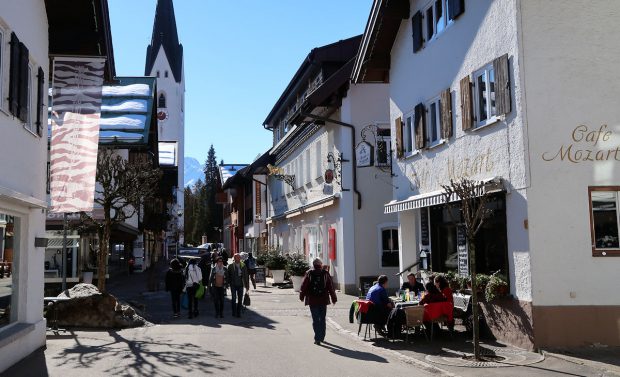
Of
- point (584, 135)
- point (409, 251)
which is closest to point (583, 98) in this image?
point (584, 135)

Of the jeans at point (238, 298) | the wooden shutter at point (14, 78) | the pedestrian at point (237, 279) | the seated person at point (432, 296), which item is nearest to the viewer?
the wooden shutter at point (14, 78)

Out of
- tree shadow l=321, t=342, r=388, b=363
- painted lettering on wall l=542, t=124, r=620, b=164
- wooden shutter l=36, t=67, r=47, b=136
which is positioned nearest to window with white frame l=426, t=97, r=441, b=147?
painted lettering on wall l=542, t=124, r=620, b=164

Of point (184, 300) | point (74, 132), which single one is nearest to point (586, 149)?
point (74, 132)

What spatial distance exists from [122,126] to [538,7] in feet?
67.5

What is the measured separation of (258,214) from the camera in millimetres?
41844

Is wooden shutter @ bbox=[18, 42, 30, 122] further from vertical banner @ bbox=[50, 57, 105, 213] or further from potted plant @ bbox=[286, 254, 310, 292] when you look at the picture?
potted plant @ bbox=[286, 254, 310, 292]

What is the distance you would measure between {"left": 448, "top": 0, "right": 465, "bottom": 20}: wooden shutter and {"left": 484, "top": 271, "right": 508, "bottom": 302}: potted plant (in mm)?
5523

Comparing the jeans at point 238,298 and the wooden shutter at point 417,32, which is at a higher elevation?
the wooden shutter at point 417,32

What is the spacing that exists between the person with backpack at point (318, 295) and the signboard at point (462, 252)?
2802 mm

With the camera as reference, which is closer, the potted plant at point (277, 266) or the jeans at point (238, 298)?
the jeans at point (238, 298)

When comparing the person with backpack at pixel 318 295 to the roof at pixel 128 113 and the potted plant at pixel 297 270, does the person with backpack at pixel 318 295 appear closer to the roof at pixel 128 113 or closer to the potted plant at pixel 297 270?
the potted plant at pixel 297 270

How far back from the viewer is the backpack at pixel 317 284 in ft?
40.9

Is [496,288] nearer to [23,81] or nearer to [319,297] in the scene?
[319,297]

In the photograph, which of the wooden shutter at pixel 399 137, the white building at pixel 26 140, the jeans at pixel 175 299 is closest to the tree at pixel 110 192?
the jeans at pixel 175 299
